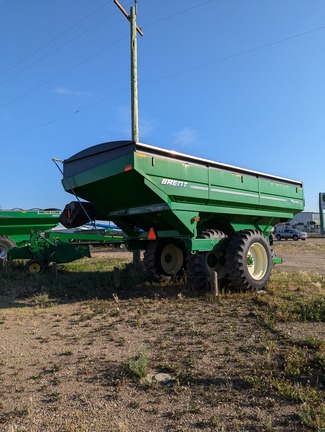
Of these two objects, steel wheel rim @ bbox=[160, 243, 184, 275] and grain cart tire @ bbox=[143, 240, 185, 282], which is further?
steel wheel rim @ bbox=[160, 243, 184, 275]

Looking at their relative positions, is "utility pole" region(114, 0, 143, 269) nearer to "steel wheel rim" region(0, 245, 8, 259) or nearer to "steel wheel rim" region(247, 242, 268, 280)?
"steel wheel rim" region(247, 242, 268, 280)

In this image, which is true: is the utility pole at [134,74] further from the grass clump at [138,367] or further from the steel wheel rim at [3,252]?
the grass clump at [138,367]

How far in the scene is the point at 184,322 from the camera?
225 inches

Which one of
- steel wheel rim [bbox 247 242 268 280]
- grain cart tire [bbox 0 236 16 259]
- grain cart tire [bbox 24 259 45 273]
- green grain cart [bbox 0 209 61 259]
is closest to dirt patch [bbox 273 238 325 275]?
steel wheel rim [bbox 247 242 268 280]

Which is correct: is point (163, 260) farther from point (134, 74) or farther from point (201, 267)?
point (134, 74)

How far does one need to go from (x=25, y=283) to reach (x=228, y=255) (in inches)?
233

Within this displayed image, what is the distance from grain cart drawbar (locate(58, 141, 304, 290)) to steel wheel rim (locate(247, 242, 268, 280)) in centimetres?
2

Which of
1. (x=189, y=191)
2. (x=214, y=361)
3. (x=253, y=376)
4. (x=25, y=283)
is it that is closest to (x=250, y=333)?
(x=214, y=361)

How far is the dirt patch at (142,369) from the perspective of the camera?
9.81ft

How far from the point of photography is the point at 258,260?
8578 mm

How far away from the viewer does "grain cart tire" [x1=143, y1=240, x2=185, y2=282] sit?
9.34m

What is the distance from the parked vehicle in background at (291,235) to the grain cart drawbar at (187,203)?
36.2 metres

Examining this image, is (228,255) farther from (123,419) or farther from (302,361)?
(123,419)

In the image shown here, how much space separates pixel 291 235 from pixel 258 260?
1476 inches
